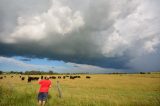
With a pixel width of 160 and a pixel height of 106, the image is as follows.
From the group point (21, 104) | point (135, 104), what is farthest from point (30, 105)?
point (135, 104)

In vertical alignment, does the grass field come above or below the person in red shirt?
below

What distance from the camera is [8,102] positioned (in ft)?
44.9

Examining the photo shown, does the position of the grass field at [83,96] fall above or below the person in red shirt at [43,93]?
below

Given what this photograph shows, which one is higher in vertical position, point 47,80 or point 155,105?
point 47,80

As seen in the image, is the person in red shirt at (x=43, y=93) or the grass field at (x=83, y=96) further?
the grass field at (x=83, y=96)

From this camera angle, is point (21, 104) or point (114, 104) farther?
point (114, 104)

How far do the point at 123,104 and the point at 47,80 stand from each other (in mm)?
5165

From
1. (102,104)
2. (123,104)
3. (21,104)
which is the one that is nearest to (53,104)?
(21,104)

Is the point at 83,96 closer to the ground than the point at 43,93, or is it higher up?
closer to the ground

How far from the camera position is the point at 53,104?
13.9m

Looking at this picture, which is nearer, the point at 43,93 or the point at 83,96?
the point at 43,93

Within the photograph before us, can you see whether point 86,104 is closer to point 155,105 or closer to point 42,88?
point 42,88

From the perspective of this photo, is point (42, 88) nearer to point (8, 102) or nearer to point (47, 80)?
point (47, 80)

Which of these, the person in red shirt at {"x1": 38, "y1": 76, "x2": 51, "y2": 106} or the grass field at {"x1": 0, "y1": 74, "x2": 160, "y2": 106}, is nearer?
the person in red shirt at {"x1": 38, "y1": 76, "x2": 51, "y2": 106}
